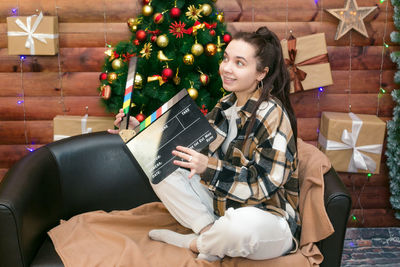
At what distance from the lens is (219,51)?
2.41 m

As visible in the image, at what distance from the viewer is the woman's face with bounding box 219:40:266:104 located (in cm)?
185

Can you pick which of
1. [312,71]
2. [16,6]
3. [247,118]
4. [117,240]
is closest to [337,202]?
[247,118]

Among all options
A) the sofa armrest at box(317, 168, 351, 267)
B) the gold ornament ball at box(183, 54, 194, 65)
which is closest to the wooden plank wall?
the gold ornament ball at box(183, 54, 194, 65)

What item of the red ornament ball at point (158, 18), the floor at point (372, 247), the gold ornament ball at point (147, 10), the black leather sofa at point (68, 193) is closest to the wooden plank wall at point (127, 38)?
the floor at point (372, 247)

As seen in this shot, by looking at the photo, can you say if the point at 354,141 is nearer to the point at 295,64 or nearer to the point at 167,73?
the point at 295,64

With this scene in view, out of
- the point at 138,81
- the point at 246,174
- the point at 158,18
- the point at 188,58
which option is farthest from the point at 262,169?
the point at 158,18

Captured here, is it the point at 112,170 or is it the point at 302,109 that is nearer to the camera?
the point at 112,170

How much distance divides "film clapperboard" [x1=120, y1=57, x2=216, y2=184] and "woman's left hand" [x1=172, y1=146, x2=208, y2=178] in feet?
0.19

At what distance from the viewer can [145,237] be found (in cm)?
202

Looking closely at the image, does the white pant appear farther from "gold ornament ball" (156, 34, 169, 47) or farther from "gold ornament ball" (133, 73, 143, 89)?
"gold ornament ball" (156, 34, 169, 47)

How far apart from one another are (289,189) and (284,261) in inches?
13.4

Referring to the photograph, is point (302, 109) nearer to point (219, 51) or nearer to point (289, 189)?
point (219, 51)

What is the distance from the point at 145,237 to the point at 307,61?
1.54 metres

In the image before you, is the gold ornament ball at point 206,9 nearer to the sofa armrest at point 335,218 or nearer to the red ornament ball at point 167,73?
the red ornament ball at point 167,73
